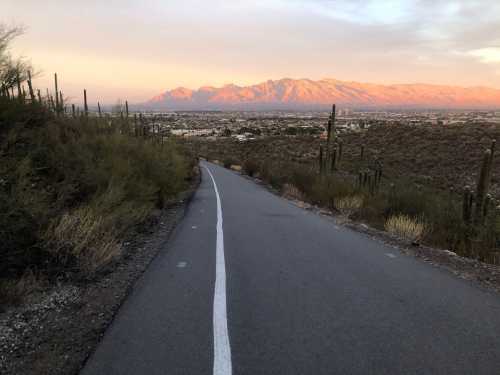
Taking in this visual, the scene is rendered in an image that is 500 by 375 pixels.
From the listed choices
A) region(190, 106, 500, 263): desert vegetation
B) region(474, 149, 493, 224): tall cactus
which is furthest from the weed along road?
region(474, 149, 493, 224): tall cactus

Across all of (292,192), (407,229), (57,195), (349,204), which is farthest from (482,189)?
(292,192)

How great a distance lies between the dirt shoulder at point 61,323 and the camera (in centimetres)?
385

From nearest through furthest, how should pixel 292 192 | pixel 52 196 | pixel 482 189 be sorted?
pixel 52 196 < pixel 482 189 < pixel 292 192

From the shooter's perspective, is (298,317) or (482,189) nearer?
(298,317)

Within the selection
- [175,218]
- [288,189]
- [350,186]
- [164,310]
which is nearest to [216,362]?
[164,310]

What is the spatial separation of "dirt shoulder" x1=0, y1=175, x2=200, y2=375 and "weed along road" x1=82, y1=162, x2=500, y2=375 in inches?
7.5

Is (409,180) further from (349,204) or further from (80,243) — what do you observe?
(80,243)

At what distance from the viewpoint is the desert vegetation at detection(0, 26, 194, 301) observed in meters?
5.48

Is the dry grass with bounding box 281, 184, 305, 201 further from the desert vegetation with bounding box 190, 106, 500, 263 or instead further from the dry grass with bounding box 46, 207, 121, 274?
the dry grass with bounding box 46, 207, 121, 274

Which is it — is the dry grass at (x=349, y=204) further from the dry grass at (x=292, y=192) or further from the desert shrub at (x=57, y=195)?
the desert shrub at (x=57, y=195)

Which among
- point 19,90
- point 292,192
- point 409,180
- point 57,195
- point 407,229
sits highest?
point 19,90

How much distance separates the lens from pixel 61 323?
4703mm

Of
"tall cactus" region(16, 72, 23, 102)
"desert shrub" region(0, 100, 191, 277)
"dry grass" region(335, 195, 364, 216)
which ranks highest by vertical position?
"tall cactus" region(16, 72, 23, 102)

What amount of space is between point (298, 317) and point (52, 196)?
475cm
